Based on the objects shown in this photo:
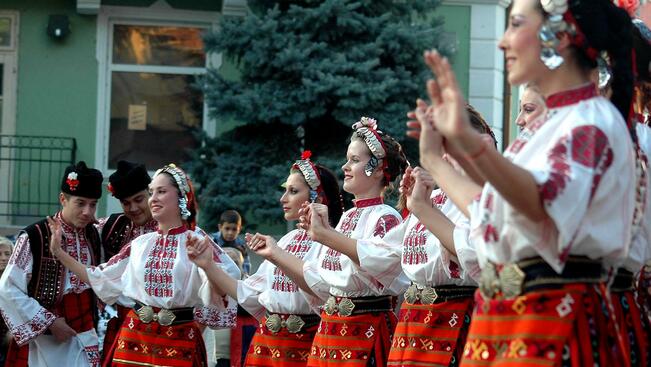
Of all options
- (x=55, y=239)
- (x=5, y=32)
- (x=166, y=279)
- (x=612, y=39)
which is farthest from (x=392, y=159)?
(x=5, y=32)

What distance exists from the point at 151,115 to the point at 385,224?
9.13m

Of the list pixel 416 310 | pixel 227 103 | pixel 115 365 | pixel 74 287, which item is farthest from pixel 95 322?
pixel 227 103

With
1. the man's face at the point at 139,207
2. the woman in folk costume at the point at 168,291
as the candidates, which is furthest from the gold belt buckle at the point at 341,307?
the man's face at the point at 139,207

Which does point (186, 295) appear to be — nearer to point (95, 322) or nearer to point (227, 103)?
point (95, 322)

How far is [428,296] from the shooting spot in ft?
21.0

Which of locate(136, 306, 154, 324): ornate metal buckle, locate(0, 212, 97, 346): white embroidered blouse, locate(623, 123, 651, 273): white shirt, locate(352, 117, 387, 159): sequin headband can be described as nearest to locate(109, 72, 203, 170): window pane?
locate(0, 212, 97, 346): white embroidered blouse

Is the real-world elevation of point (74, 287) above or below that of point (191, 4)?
below

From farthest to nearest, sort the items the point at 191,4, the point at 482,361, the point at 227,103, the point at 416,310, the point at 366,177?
1. the point at 191,4
2. the point at 227,103
3. the point at 366,177
4. the point at 416,310
5. the point at 482,361

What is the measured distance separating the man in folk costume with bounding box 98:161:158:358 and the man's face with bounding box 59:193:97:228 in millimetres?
193

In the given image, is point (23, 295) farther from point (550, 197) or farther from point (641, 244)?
point (550, 197)

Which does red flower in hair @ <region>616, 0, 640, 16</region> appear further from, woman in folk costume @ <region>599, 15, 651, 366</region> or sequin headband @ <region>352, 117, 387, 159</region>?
sequin headband @ <region>352, 117, 387, 159</region>

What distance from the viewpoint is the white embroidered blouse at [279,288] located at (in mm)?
7559

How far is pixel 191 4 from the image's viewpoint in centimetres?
1555

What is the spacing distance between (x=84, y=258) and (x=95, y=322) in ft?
1.55
